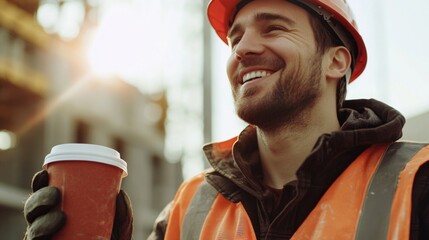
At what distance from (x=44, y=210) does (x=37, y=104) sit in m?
19.2

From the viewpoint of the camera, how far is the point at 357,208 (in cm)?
254

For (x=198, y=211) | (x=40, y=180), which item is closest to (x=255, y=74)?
(x=198, y=211)

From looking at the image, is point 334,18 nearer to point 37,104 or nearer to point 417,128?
point 417,128

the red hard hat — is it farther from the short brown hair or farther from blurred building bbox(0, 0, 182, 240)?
blurred building bbox(0, 0, 182, 240)

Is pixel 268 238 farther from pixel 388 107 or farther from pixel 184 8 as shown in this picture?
pixel 184 8

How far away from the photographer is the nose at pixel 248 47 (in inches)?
120

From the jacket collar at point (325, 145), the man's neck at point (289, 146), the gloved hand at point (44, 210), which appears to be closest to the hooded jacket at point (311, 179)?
the jacket collar at point (325, 145)

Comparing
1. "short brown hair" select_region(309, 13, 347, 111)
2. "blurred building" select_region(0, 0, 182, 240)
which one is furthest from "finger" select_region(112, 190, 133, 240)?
"blurred building" select_region(0, 0, 182, 240)

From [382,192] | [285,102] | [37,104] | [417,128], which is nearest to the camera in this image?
[382,192]

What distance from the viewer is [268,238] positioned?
2.68 meters

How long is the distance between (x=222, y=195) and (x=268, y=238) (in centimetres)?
41

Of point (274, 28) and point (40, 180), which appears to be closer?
point (40, 180)

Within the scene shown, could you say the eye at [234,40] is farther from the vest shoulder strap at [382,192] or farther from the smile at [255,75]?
the vest shoulder strap at [382,192]

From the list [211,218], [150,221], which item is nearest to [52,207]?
[211,218]
